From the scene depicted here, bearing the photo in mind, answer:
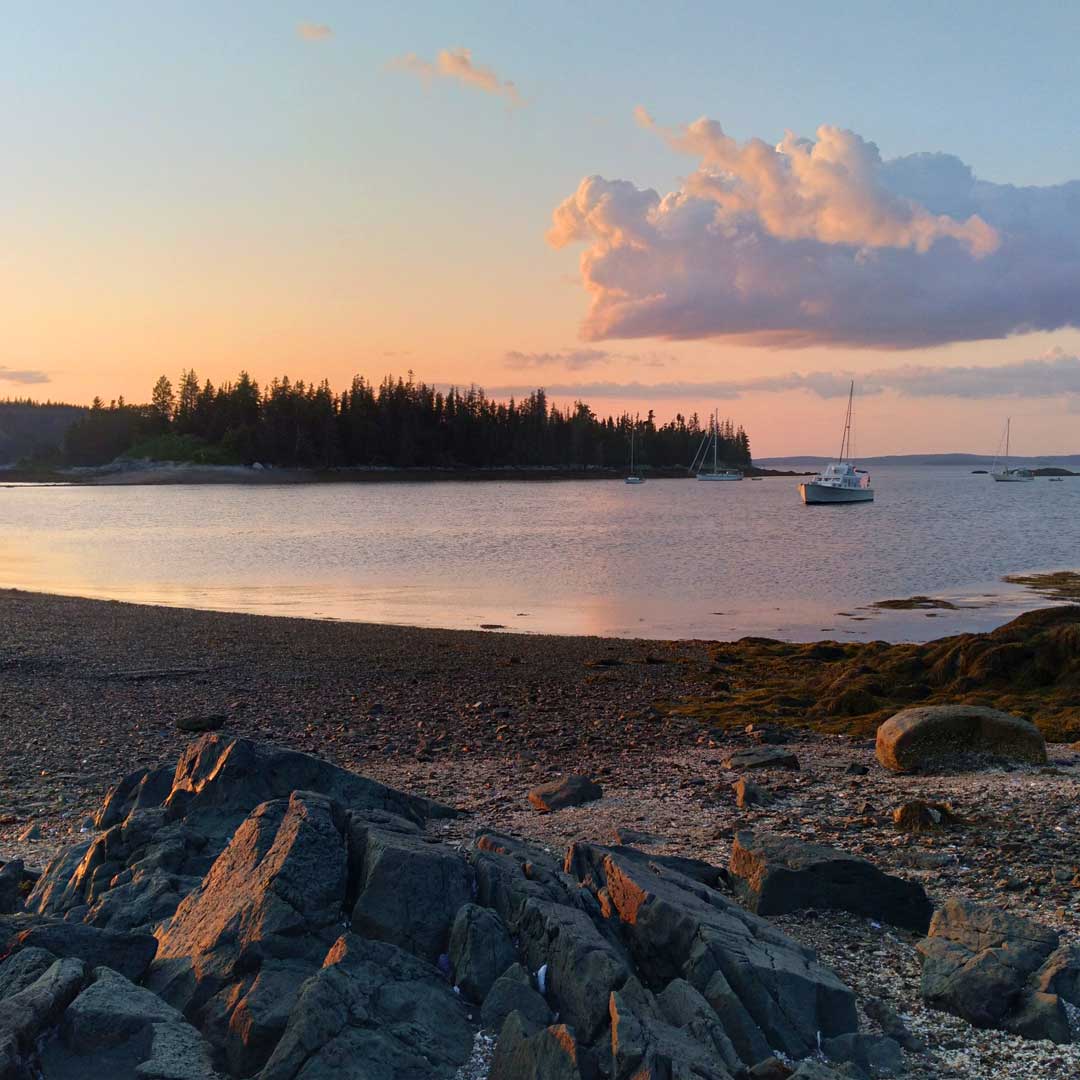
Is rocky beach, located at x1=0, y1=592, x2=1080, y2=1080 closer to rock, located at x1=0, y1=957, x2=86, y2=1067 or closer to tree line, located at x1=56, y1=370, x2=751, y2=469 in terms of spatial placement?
rock, located at x1=0, y1=957, x2=86, y2=1067

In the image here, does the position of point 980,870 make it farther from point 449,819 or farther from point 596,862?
point 449,819

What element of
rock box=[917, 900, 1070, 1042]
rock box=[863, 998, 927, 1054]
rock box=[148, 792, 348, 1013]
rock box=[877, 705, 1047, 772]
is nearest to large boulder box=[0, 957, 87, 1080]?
rock box=[148, 792, 348, 1013]

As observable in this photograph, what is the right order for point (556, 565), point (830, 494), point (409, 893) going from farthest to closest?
point (830, 494)
point (556, 565)
point (409, 893)

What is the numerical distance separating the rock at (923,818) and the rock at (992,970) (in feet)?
7.48

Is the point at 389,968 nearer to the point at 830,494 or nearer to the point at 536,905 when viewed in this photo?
the point at 536,905

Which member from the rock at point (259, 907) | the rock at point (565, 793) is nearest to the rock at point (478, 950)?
the rock at point (259, 907)

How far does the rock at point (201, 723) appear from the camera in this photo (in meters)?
13.6

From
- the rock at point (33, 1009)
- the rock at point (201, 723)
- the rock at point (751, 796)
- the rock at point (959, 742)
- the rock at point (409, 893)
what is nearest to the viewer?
the rock at point (33, 1009)

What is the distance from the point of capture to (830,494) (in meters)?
108

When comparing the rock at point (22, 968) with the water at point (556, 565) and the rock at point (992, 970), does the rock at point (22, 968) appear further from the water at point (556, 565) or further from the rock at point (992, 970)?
the water at point (556, 565)

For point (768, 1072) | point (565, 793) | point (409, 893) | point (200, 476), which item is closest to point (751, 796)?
point (565, 793)

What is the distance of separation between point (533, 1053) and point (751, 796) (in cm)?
559

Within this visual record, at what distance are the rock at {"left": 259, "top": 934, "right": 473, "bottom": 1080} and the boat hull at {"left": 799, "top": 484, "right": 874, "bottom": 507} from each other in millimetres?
106381

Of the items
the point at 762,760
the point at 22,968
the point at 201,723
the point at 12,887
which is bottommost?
the point at 201,723
